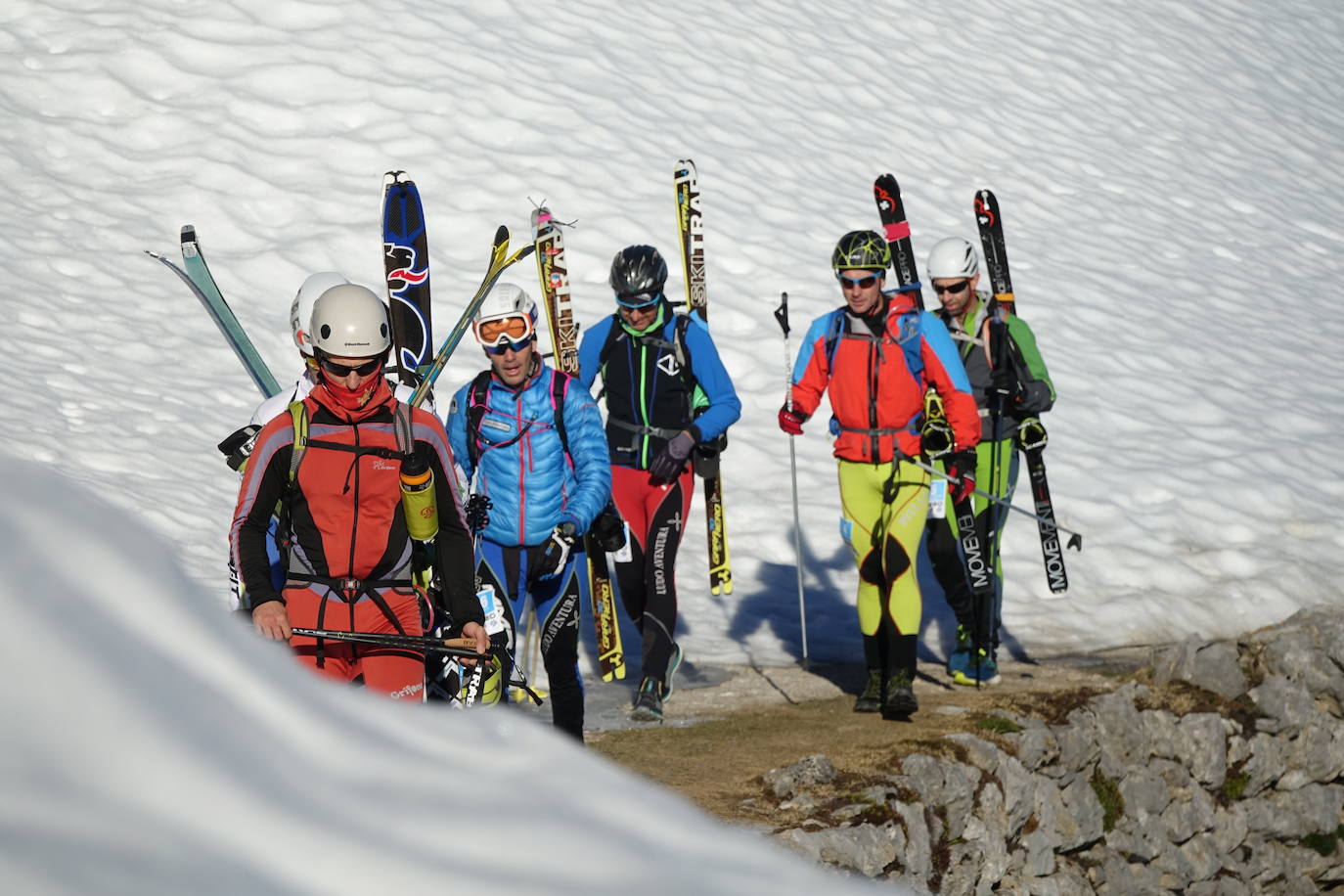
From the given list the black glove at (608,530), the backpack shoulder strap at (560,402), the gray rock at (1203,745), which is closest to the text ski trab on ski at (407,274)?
the backpack shoulder strap at (560,402)

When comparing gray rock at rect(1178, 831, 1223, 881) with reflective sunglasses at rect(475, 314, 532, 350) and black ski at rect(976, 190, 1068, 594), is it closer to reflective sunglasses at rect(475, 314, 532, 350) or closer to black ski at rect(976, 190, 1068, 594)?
black ski at rect(976, 190, 1068, 594)

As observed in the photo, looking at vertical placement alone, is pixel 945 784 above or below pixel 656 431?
below

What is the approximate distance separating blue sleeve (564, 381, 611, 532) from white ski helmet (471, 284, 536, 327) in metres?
0.45

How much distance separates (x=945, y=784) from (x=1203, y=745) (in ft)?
10.5

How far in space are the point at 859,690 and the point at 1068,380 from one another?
7606 mm

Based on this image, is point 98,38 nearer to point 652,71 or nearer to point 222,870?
point 652,71

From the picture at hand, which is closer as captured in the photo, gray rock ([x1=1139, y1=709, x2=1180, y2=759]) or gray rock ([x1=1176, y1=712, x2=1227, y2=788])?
gray rock ([x1=1139, y1=709, x2=1180, y2=759])

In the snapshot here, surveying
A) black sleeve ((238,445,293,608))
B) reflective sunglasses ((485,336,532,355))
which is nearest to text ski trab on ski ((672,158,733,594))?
reflective sunglasses ((485,336,532,355))

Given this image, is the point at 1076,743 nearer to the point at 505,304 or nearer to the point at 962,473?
the point at 962,473

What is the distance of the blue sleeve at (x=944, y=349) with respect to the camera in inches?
354

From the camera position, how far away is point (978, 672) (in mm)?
10484

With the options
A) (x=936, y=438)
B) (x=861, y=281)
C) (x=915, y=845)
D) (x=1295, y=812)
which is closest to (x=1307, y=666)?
(x=1295, y=812)

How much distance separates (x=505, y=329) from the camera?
24.5 feet

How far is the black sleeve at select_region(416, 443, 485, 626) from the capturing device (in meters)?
5.78
